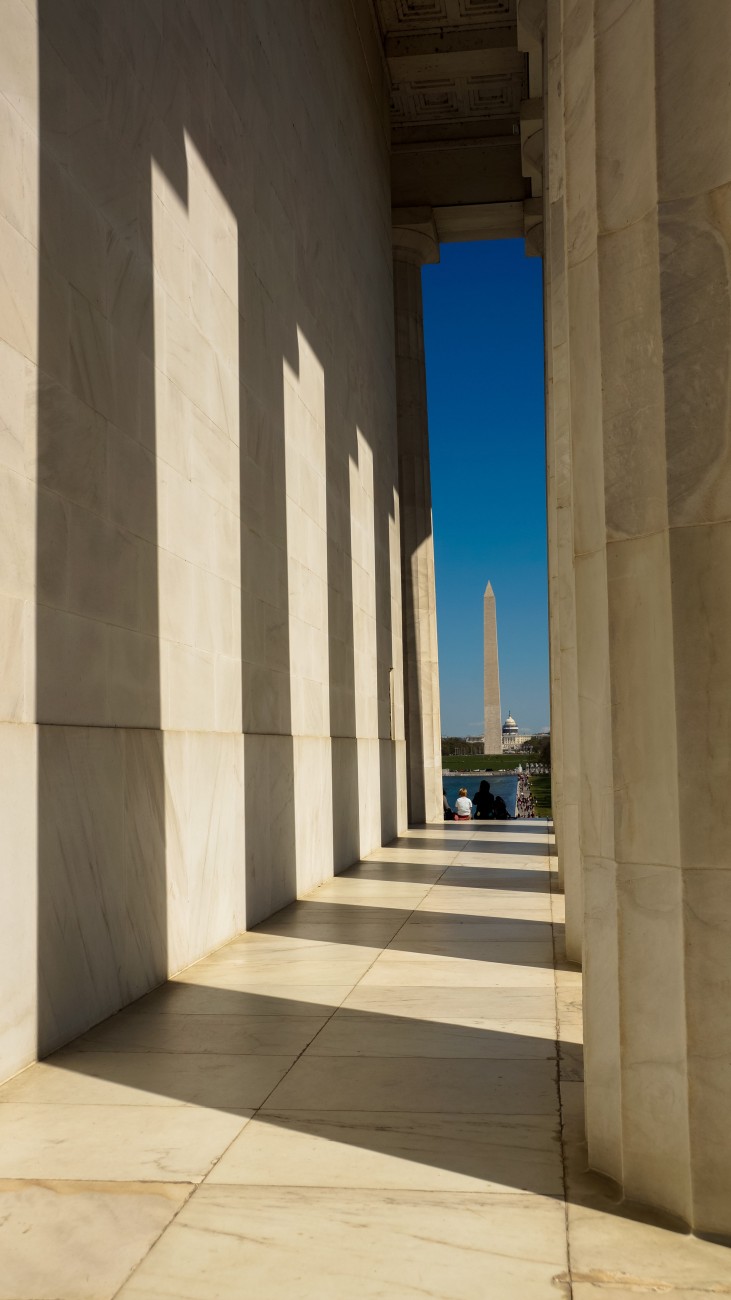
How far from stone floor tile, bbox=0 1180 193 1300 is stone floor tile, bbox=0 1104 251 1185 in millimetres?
158

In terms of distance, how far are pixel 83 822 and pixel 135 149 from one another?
673 cm

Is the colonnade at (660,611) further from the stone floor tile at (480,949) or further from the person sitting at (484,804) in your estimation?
the person sitting at (484,804)

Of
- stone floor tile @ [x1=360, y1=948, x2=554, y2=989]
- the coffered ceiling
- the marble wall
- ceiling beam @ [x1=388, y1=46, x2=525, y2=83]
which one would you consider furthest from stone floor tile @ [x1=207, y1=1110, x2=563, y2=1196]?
ceiling beam @ [x1=388, y1=46, x2=525, y2=83]

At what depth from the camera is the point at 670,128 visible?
5.71 meters

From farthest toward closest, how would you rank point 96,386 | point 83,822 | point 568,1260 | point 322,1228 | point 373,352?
point 373,352 → point 96,386 → point 83,822 → point 322,1228 → point 568,1260

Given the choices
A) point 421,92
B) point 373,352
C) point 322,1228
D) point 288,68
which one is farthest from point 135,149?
point 421,92

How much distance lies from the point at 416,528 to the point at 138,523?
24.8 m

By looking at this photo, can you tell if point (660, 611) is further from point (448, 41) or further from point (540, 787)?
point (540, 787)

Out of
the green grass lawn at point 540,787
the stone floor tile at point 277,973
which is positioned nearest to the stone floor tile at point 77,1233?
the stone floor tile at point 277,973

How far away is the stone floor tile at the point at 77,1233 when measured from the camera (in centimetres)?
493

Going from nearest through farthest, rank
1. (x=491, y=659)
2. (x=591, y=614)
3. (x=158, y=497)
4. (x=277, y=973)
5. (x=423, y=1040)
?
(x=591, y=614)
(x=423, y=1040)
(x=277, y=973)
(x=158, y=497)
(x=491, y=659)

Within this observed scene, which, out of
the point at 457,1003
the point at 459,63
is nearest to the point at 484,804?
the point at 459,63

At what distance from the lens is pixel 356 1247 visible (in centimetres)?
523

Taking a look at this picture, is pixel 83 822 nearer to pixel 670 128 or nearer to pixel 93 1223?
pixel 93 1223
